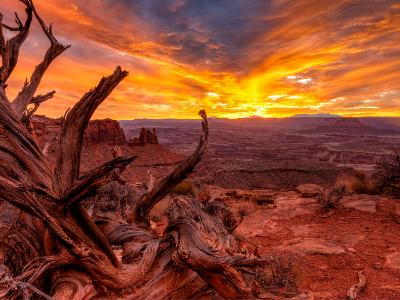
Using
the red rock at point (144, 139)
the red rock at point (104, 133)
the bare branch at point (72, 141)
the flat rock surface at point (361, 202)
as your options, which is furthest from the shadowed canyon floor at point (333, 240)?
the red rock at point (144, 139)

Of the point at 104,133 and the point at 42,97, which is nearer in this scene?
the point at 42,97

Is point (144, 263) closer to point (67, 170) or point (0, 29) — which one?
point (67, 170)

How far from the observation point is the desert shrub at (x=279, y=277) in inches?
176

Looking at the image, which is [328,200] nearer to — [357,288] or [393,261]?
[393,261]

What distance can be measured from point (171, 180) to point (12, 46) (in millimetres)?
3136

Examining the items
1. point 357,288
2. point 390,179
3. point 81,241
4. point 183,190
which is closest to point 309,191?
point 390,179

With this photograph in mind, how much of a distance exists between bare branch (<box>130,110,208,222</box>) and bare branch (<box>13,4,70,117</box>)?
2.27 m

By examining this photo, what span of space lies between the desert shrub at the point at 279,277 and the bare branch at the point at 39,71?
13.9 ft

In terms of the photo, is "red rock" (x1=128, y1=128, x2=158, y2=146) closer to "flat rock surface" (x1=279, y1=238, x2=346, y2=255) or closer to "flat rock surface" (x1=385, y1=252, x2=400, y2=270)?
"flat rock surface" (x1=279, y1=238, x2=346, y2=255)

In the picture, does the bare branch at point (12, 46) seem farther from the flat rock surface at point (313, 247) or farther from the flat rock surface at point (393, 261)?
the flat rock surface at point (393, 261)

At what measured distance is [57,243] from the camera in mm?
3072

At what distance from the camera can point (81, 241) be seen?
9.83 feet

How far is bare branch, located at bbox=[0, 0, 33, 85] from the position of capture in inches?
169

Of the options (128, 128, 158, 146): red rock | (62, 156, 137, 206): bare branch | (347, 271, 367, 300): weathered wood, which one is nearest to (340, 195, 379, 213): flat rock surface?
(347, 271, 367, 300): weathered wood
